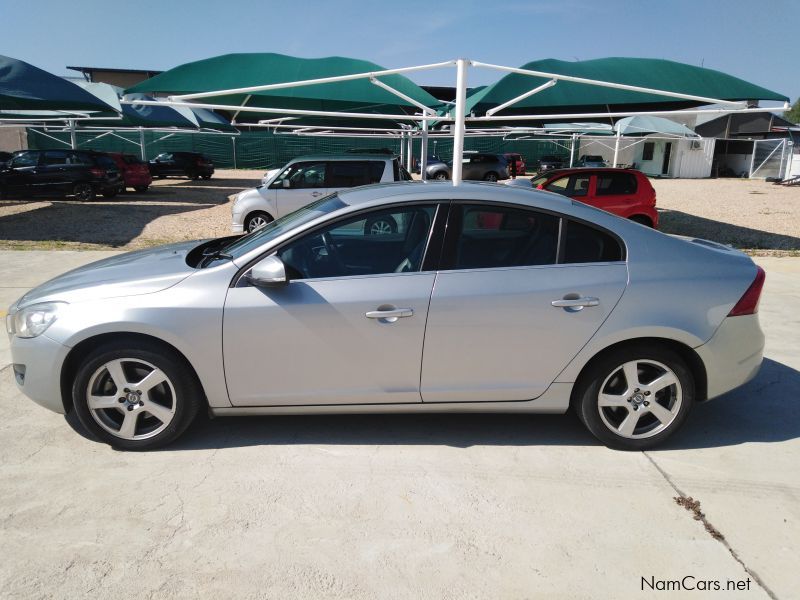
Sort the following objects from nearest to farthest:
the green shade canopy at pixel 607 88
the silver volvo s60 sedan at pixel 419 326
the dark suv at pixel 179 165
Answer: the silver volvo s60 sedan at pixel 419 326 → the green shade canopy at pixel 607 88 → the dark suv at pixel 179 165

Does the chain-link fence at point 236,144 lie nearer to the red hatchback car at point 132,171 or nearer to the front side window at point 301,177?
the red hatchback car at point 132,171

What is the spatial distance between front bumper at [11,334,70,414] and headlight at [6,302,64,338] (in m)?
0.04

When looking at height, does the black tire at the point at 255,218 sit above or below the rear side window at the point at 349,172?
below

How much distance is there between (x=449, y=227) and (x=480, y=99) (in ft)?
24.8

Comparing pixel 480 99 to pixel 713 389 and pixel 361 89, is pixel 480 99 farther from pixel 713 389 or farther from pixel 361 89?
pixel 713 389

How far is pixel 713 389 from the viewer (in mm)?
3564

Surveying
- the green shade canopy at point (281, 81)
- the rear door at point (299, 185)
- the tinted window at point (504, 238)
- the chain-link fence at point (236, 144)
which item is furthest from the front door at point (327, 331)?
the chain-link fence at point (236, 144)

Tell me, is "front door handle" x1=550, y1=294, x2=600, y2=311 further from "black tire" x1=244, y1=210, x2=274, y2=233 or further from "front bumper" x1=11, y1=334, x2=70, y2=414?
"black tire" x1=244, y1=210, x2=274, y2=233

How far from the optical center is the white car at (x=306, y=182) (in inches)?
448

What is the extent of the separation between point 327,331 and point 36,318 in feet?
5.55

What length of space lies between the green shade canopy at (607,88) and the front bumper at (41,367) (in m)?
8.50

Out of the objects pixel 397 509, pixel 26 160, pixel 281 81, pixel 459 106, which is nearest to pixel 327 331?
pixel 397 509

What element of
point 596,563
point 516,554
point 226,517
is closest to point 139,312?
point 226,517

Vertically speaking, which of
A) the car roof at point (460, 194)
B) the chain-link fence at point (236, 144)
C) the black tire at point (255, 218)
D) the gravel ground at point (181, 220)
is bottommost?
the gravel ground at point (181, 220)
